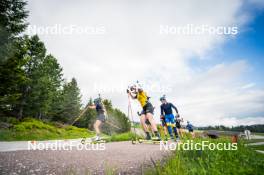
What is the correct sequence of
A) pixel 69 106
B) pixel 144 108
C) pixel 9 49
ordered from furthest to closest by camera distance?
1. pixel 69 106
2. pixel 9 49
3. pixel 144 108

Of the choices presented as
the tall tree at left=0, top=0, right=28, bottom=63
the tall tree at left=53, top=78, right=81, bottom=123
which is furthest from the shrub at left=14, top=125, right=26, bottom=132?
the tall tree at left=53, top=78, right=81, bottom=123

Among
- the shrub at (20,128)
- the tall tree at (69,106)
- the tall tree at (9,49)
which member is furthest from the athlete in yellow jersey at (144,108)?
the tall tree at (69,106)

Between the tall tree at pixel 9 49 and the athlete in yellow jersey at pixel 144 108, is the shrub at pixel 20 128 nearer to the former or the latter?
the tall tree at pixel 9 49

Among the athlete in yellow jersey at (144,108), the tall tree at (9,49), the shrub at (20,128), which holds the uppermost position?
the tall tree at (9,49)

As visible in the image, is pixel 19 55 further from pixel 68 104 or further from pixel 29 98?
pixel 68 104

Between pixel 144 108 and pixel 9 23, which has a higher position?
pixel 9 23

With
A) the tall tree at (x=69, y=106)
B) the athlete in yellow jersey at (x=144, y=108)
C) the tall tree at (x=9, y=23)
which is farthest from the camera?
the tall tree at (x=69, y=106)

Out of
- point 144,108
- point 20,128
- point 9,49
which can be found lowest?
point 20,128

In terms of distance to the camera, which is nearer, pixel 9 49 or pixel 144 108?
pixel 144 108

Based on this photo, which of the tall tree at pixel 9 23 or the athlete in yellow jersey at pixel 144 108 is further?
the tall tree at pixel 9 23

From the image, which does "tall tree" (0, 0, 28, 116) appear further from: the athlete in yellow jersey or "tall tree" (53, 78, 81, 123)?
"tall tree" (53, 78, 81, 123)

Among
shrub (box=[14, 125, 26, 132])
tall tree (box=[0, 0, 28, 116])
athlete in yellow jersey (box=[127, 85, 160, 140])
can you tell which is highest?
tall tree (box=[0, 0, 28, 116])

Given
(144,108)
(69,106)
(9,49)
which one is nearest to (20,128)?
(9,49)

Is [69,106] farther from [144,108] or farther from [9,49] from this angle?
[144,108]
